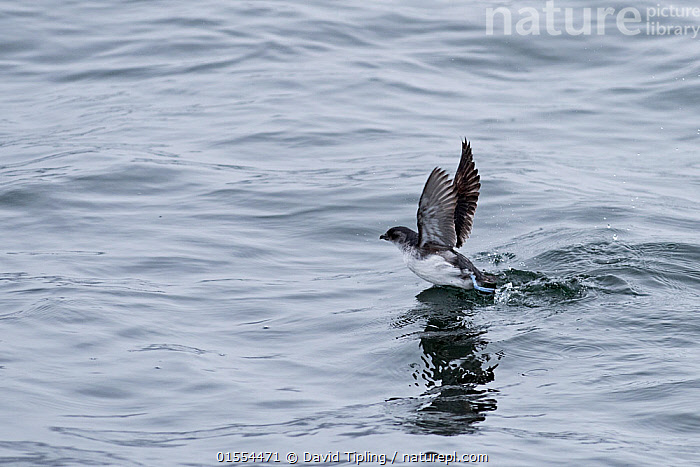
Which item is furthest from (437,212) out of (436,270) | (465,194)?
(465,194)

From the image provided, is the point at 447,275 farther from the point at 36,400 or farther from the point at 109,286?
the point at 36,400

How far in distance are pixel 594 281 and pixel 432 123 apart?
657cm

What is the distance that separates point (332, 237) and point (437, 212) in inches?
101

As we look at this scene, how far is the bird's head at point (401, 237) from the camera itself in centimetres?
980

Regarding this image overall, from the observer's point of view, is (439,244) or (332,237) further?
(332,237)

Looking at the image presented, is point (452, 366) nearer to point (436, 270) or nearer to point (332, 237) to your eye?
point (436, 270)

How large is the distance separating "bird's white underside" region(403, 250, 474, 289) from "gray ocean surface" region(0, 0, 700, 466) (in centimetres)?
19

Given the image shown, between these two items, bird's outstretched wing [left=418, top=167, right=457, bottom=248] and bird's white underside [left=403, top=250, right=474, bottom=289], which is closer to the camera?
bird's outstretched wing [left=418, top=167, right=457, bottom=248]

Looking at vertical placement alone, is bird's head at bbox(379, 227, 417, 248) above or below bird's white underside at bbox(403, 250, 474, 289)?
above

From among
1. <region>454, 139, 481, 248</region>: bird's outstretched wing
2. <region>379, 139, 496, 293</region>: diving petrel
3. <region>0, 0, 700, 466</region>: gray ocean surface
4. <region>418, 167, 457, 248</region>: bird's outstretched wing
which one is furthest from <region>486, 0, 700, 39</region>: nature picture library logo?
<region>418, 167, 457, 248</region>: bird's outstretched wing

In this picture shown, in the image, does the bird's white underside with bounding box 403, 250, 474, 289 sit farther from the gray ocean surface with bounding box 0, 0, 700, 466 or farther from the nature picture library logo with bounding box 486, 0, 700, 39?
the nature picture library logo with bounding box 486, 0, 700, 39

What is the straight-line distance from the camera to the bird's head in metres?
9.80

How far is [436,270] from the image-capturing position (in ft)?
31.4

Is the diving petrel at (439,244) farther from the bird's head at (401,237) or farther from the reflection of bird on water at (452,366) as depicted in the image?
the reflection of bird on water at (452,366)
